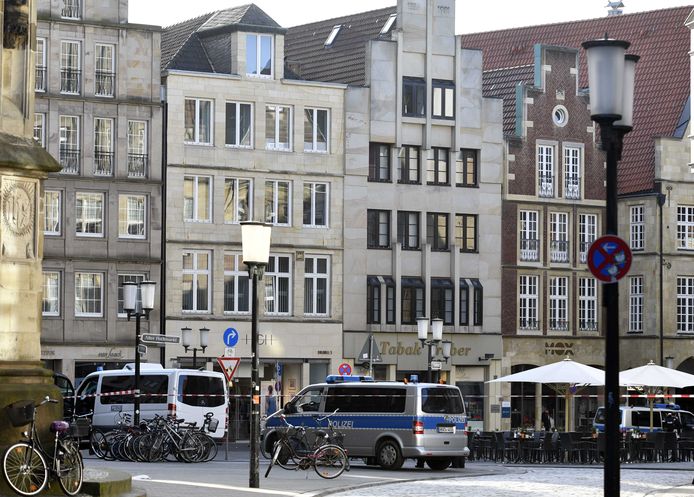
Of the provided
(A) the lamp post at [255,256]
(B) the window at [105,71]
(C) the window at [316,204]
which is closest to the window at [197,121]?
(B) the window at [105,71]

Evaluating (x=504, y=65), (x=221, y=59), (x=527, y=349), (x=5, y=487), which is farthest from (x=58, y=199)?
(x=5, y=487)

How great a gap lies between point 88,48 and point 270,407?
41.1ft

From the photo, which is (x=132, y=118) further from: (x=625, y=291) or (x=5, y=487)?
(x=5, y=487)

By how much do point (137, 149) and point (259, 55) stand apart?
5.68 m

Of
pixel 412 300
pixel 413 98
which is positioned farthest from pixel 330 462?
pixel 413 98

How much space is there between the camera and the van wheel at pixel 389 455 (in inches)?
1492

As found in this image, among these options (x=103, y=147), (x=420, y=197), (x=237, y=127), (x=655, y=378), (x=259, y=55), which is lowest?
(x=655, y=378)

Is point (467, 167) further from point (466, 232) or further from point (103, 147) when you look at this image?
point (103, 147)

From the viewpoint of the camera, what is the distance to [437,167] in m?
65.2

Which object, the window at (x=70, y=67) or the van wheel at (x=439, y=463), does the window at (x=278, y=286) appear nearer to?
the window at (x=70, y=67)

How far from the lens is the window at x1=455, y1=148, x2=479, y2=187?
65662mm

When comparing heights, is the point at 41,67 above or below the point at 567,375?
above

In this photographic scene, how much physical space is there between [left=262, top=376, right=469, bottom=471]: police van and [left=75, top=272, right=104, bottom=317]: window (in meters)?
20.8

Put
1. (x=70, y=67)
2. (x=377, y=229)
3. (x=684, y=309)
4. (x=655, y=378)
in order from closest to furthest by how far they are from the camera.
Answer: (x=655, y=378)
(x=70, y=67)
(x=377, y=229)
(x=684, y=309)
